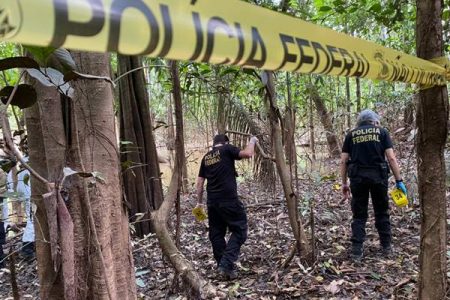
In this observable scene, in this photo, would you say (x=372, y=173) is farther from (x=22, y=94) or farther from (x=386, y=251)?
(x=22, y=94)

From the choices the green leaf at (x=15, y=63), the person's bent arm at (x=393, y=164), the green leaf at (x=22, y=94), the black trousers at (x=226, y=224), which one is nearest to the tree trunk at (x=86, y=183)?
the green leaf at (x=22, y=94)

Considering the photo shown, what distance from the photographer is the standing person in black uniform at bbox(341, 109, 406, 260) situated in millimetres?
3830

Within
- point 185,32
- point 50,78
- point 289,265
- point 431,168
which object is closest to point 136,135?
point 289,265

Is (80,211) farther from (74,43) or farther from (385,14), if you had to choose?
(385,14)

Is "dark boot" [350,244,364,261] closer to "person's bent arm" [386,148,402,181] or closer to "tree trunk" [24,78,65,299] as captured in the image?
"person's bent arm" [386,148,402,181]

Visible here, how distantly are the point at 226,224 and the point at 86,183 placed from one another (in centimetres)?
241

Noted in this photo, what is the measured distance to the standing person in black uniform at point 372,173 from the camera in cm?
383

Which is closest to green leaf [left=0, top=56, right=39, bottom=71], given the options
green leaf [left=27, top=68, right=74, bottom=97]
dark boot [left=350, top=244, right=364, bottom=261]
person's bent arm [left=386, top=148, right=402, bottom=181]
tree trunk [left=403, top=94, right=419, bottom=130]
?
green leaf [left=27, top=68, right=74, bottom=97]

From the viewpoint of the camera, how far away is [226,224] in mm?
3986

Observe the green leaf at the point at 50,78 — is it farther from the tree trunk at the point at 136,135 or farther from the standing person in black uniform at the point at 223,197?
the tree trunk at the point at 136,135

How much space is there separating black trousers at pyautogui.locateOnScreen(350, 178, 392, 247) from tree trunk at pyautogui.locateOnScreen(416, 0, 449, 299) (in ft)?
5.16

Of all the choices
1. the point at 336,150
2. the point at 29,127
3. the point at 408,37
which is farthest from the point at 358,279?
the point at 336,150

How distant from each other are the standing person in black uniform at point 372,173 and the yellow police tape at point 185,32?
2.58m

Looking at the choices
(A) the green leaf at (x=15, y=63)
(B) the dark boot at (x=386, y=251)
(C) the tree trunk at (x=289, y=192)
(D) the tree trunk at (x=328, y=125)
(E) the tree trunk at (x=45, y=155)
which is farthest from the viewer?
(D) the tree trunk at (x=328, y=125)
